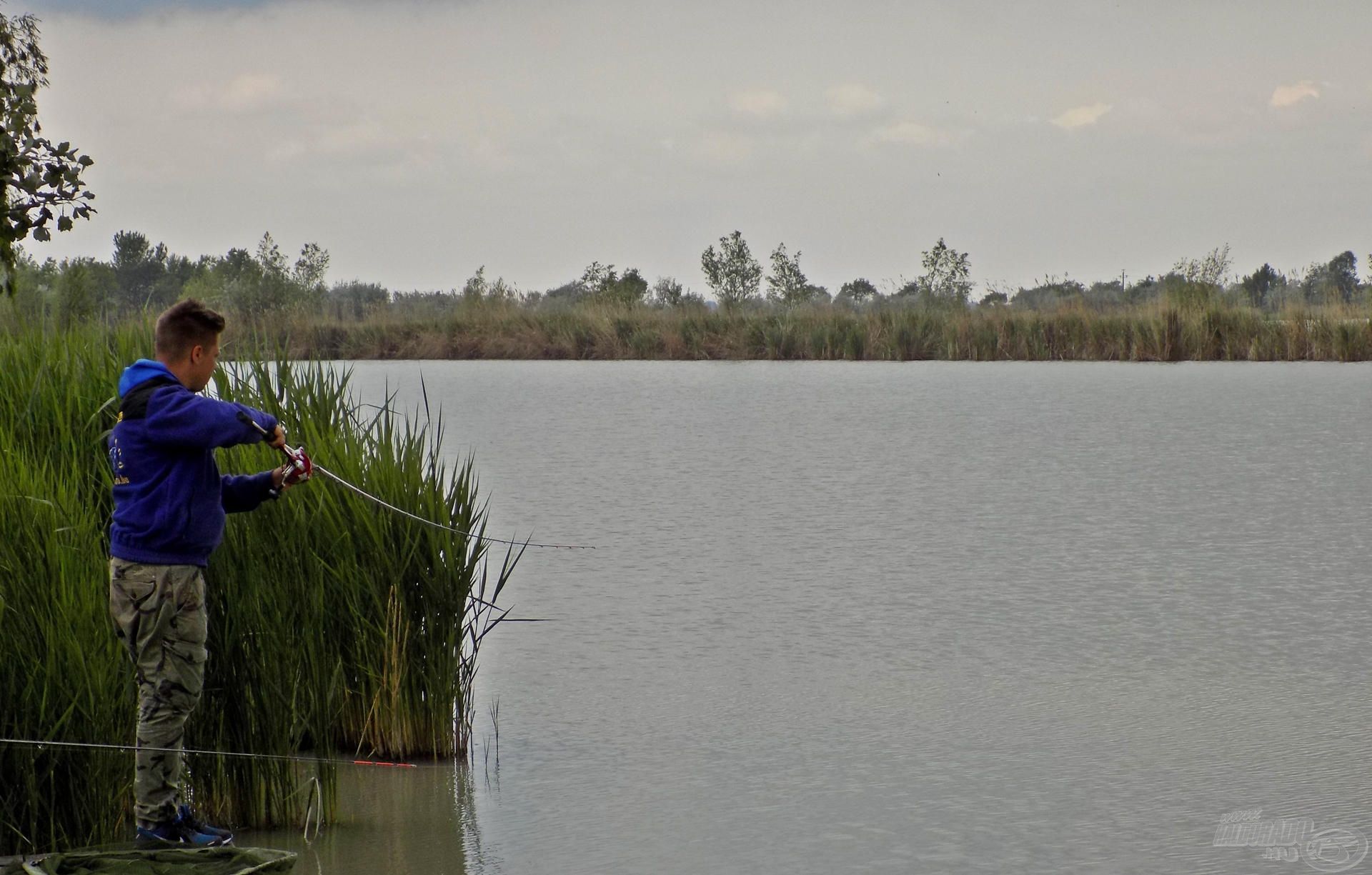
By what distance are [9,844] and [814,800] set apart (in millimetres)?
2552

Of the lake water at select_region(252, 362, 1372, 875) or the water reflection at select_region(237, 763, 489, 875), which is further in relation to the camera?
the lake water at select_region(252, 362, 1372, 875)

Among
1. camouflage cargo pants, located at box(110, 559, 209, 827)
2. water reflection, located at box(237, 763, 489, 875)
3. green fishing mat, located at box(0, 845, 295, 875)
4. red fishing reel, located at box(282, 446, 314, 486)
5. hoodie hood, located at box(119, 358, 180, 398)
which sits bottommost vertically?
water reflection, located at box(237, 763, 489, 875)

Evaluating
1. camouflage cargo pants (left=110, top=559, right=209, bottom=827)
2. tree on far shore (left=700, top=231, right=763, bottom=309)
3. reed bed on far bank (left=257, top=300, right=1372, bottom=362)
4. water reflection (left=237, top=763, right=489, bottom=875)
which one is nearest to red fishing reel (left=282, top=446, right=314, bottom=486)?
camouflage cargo pants (left=110, top=559, right=209, bottom=827)

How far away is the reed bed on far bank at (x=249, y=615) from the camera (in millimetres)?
4305

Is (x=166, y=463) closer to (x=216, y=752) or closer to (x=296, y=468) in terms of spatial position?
(x=296, y=468)

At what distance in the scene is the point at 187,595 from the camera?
13.8 ft

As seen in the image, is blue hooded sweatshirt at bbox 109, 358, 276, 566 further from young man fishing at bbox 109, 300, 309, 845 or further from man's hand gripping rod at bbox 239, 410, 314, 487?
man's hand gripping rod at bbox 239, 410, 314, 487

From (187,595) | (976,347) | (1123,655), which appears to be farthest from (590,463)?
(976,347)

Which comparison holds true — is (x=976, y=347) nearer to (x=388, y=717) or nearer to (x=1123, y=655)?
(x=1123, y=655)

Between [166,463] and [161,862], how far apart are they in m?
1.05

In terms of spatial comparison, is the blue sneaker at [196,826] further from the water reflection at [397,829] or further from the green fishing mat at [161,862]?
the water reflection at [397,829]

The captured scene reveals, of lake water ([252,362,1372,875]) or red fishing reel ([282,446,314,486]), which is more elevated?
red fishing reel ([282,446,314,486])

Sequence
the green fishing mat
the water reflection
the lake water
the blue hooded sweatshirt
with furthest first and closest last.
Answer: the lake water, the water reflection, the blue hooded sweatshirt, the green fishing mat

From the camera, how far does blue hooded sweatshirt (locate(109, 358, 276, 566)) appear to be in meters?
4.09
